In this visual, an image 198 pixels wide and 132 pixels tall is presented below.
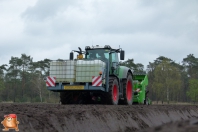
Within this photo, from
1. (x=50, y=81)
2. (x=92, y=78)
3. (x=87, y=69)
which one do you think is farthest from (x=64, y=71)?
(x=92, y=78)

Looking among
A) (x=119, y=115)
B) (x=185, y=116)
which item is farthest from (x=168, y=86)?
(x=119, y=115)

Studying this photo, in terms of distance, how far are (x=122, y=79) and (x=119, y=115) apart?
19.3 ft

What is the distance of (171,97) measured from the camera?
71.4m

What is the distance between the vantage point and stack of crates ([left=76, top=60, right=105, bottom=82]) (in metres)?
14.0

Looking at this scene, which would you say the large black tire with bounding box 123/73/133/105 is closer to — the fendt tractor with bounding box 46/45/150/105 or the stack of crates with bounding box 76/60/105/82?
the fendt tractor with bounding box 46/45/150/105

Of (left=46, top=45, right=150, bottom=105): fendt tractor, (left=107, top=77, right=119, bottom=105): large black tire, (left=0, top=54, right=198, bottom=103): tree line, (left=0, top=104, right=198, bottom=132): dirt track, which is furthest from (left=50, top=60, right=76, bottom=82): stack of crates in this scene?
(left=0, top=54, right=198, bottom=103): tree line

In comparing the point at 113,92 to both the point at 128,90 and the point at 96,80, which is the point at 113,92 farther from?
the point at 128,90

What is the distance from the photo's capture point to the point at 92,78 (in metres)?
13.9

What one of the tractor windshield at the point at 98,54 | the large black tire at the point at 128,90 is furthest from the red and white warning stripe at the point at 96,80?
the large black tire at the point at 128,90

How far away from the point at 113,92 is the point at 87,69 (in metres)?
1.86

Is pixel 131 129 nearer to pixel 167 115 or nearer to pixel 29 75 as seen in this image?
pixel 167 115

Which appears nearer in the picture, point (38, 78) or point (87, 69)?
point (87, 69)

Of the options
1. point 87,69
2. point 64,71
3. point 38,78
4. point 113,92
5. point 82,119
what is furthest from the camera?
point 38,78

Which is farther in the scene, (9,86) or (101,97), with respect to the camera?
(9,86)
